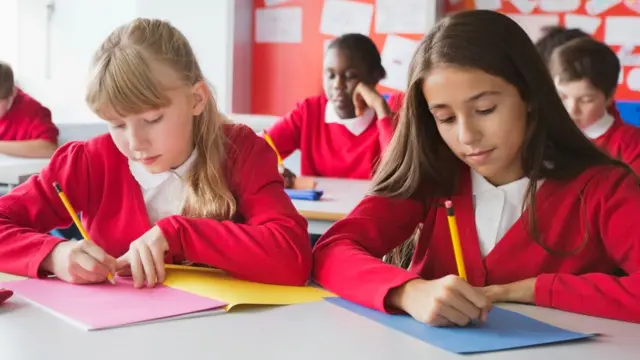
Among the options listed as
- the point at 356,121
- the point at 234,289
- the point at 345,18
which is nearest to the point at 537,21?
the point at 345,18

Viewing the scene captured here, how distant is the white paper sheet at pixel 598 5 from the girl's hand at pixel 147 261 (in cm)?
268

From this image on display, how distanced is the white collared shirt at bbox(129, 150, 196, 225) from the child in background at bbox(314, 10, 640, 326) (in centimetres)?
32

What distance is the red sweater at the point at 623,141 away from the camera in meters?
2.46

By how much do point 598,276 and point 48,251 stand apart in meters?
0.82

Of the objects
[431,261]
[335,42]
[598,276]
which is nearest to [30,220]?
[431,261]

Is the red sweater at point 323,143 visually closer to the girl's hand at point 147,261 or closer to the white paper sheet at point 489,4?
the white paper sheet at point 489,4

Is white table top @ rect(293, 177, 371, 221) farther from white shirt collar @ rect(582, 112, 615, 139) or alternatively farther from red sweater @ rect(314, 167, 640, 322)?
white shirt collar @ rect(582, 112, 615, 139)

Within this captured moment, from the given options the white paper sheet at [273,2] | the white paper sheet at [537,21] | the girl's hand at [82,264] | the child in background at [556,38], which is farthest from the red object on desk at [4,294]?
the white paper sheet at [273,2]

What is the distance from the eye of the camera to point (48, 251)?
123 cm

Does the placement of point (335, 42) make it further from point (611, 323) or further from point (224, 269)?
point (611, 323)

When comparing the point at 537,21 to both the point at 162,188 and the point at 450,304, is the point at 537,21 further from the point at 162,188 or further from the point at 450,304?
the point at 450,304

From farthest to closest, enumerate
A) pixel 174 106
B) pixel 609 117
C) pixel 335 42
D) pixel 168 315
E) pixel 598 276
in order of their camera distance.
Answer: pixel 335 42 < pixel 609 117 < pixel 174 106 < pixel 598 276 < pixel 168 315

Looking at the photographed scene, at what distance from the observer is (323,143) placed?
124 inches

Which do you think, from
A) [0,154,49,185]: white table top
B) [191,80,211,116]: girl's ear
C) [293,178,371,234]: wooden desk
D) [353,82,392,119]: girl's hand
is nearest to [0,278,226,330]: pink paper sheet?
[191,80,211,116]: girl's ear
